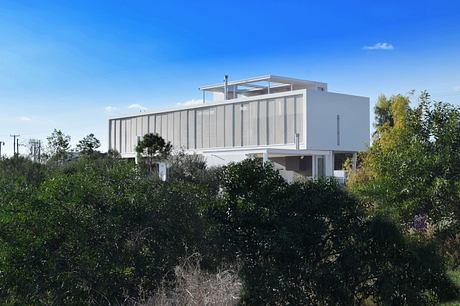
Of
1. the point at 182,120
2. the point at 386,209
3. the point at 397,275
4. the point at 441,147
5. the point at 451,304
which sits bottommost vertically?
the point at 451,304

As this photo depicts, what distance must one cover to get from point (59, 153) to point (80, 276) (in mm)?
55954

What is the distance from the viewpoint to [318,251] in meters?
6.54

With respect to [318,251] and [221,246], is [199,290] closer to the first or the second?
[221,246]

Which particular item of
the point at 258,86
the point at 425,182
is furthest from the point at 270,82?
the point at 425,182

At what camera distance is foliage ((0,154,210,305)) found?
22.4ft

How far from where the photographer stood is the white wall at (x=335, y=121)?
6016cm

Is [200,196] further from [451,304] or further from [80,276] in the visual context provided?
[451,304]

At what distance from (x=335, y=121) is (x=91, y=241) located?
57109 millimetres

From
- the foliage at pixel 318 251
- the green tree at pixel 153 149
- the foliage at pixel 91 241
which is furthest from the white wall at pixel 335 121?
the foliage at pixel 318 251

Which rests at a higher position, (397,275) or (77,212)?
(77,212)

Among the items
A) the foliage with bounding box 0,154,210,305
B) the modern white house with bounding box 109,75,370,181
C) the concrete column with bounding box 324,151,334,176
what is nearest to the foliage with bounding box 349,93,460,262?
the foliage with bounding box 0,154,210,305

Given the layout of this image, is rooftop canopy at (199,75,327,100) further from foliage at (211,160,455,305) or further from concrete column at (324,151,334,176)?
foliage at (211,160,455,305)

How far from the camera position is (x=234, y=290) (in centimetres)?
634

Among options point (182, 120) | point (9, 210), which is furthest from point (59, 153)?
point (9, 210)
